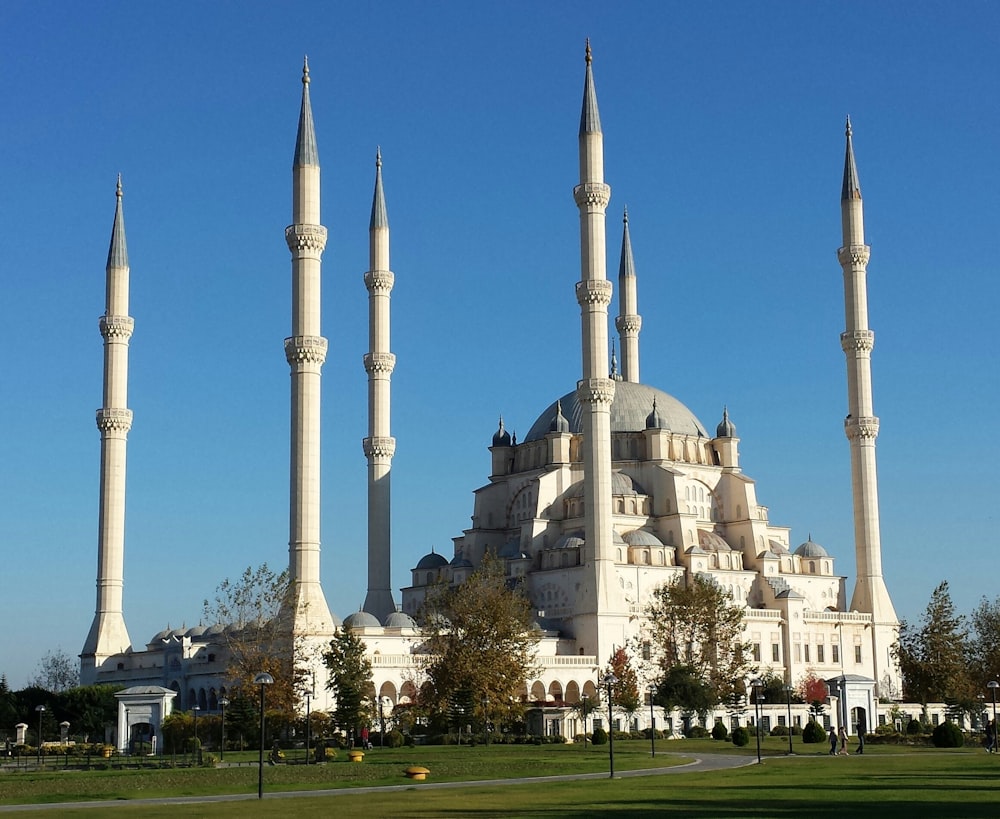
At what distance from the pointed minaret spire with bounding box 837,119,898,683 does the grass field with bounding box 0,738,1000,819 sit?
1460 inches

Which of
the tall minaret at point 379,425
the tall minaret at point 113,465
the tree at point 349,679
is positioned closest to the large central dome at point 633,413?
the tall minaret at point 379,425

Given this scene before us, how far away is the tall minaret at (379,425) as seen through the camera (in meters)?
76.8

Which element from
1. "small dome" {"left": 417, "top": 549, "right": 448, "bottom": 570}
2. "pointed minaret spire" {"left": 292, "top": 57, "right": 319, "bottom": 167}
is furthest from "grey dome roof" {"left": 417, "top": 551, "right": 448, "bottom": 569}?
"pointed minaret spire" {"left": 292, "top": 57, "right": 319, "bottom": 167}

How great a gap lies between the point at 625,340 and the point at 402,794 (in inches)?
2820

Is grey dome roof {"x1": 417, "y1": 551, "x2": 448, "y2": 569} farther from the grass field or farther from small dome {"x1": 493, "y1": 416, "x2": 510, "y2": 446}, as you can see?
A: the grass field

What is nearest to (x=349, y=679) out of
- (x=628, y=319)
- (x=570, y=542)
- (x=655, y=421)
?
(x=570, y=542)

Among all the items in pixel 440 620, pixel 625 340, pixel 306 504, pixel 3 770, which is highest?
pixel 625 340

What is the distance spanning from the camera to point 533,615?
7569 centimetres

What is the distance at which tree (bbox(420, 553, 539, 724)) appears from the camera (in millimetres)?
58156

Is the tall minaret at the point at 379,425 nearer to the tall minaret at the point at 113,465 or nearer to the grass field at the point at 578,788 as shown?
the tall minaret at the point at 113,465

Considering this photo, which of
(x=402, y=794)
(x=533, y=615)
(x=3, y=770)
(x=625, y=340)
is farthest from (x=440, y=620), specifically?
(x=625, y=340)

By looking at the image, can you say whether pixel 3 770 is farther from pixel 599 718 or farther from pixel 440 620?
pixel 599 718

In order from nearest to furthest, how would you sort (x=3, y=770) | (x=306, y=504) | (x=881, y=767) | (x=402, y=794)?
(x=402, y=794), (x=881, y=767), (x=3, y=770), (x=306, y=504)

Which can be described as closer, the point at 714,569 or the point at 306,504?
the point at 306,504
